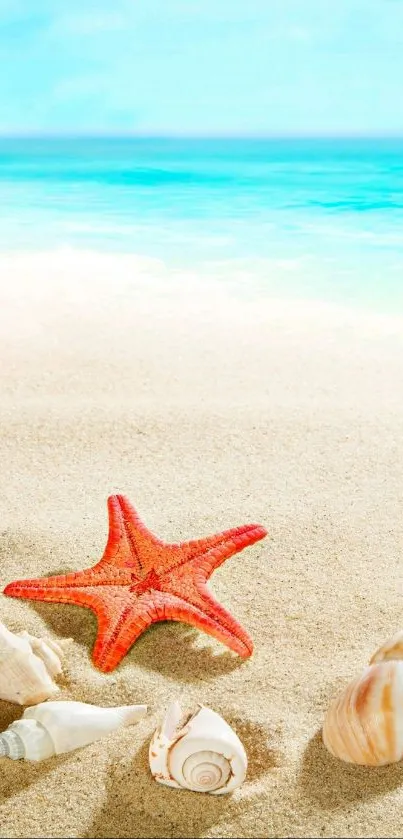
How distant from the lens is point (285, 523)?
108 inches

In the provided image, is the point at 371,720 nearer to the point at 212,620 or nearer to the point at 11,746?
the point at 212,620

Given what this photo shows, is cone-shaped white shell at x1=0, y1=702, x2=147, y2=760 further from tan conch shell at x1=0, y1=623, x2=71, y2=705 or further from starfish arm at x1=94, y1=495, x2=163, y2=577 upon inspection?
starfish arm at x1=94, y1=495, x2=163, y2=577

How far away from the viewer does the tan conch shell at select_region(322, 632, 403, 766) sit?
1659mm

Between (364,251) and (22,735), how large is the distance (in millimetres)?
7703

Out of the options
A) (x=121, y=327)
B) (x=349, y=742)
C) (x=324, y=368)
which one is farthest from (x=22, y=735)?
(x=121, y=327)

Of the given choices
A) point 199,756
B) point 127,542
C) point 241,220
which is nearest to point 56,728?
point 199,756

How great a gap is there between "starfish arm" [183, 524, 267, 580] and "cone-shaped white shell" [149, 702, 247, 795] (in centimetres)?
57

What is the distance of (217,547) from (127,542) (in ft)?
0.84

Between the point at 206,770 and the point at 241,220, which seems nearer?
the point at 206,770

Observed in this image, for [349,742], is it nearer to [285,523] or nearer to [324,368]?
[285,523]

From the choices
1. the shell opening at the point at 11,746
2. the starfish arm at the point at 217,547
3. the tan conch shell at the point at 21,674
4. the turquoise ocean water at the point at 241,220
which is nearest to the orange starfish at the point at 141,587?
the starfish arm at the point at 217,547

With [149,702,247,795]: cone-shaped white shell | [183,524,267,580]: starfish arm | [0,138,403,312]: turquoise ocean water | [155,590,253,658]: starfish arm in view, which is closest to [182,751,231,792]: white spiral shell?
[149,702,247,795]: cone-shaped white shell

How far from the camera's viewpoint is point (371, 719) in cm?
167

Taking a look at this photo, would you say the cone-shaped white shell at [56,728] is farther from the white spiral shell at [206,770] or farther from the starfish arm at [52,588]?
the starfish arm at [52,588]
